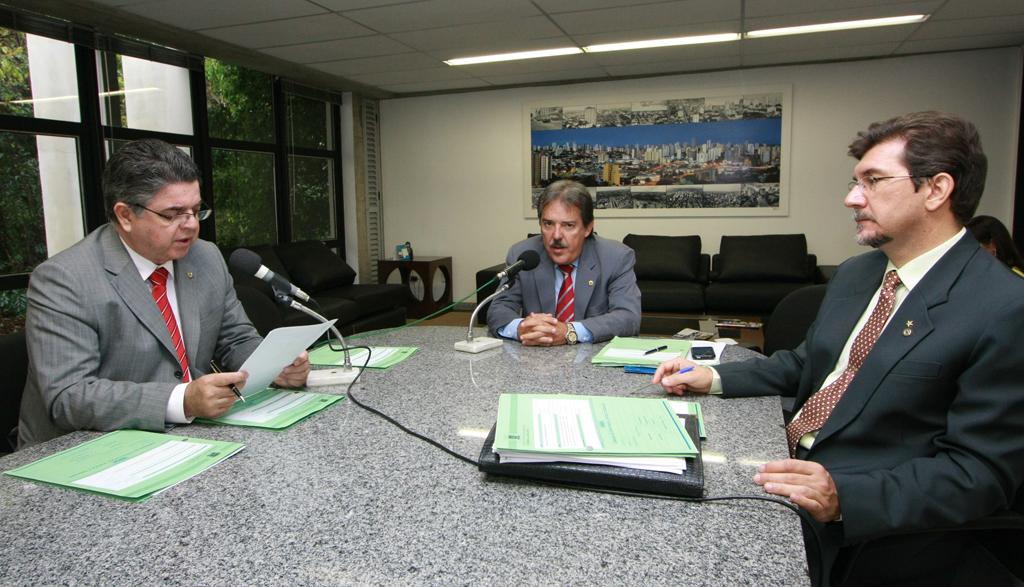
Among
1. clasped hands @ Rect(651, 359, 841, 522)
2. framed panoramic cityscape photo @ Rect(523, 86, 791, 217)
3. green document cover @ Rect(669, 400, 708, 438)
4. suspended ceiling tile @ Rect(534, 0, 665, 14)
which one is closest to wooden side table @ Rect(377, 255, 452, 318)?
framed panoramic cityscape photo @ Rect(523, 86, 791, 217)

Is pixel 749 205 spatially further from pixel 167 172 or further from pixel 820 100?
pixel 167 172

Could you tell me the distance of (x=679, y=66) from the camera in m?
5.73

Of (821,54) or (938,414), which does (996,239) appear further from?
(821,54)

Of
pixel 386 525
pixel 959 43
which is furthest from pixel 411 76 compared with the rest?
pixel 386 525

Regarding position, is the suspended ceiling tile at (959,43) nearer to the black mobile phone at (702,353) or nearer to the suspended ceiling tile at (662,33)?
the suspended ceiling tile at (662,33)

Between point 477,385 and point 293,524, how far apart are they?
29.4 inches

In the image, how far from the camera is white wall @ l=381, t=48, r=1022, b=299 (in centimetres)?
541

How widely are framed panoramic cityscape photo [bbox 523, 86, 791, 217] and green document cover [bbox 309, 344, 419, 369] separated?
4662 millimetres

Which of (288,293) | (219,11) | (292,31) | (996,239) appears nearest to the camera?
(288,293)

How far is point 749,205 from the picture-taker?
236 inches

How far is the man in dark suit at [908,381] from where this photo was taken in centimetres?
109

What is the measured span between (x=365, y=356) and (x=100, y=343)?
0.71 meters

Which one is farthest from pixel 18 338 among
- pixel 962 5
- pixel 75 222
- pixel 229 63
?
pixel 962 5

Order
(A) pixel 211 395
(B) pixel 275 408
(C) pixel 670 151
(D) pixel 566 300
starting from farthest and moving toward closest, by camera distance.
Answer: (C) pixel 670 151 < (D) pixel 566 300 < (B) pixel 275 408 < (A) pixel 211 395
